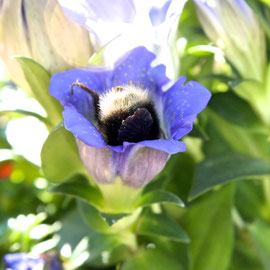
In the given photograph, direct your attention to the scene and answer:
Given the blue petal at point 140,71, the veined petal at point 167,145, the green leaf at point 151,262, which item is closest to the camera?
the veined petal at point 167,145

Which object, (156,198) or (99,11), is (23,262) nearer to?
(156,198)

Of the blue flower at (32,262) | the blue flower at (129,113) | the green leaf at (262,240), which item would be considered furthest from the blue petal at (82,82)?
the green leaf at (262,240)

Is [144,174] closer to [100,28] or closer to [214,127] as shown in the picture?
[100,28]

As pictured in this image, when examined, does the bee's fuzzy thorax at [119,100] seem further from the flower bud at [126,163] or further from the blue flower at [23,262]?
the blue flower at [23,262]

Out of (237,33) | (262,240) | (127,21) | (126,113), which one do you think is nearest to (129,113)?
(126,113)

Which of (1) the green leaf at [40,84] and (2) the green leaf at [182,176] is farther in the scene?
(2) the green leaf at [182,176]

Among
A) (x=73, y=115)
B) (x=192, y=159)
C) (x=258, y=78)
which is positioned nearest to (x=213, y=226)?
(x=192, y=159)

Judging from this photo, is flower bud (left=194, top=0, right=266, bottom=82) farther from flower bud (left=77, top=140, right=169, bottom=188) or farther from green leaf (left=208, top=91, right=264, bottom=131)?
flower bud (left=77, top=140, right=169, bottom=188)
